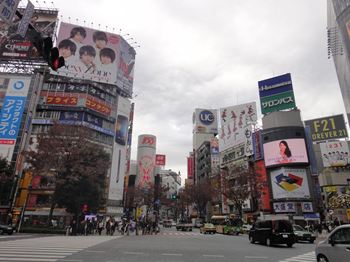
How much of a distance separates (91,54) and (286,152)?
43690 millimetres

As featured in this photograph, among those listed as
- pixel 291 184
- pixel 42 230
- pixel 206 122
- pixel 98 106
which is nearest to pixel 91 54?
pixel 98 106

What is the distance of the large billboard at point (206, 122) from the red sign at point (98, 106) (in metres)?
47.8

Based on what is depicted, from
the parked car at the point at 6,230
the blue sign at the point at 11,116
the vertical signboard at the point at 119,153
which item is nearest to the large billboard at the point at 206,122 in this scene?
the vertical signboard at the point at 119,153

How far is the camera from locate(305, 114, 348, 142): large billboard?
192ft

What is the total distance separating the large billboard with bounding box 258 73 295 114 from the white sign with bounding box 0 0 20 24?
55.1m

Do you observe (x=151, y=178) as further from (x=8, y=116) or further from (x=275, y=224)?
(x=275, y=224)

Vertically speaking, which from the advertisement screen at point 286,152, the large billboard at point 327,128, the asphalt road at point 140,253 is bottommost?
the asphalt road at point 140,253

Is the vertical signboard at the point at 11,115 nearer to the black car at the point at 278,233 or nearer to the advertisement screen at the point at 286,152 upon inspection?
the black car at the point at 278,233

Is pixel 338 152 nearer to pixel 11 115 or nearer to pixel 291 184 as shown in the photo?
pixel 291 184

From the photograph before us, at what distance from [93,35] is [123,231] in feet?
140

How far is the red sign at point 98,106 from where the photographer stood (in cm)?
5637

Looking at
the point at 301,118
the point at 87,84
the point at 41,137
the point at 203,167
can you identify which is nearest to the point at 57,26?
the point at 87,84

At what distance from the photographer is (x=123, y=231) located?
3559cm

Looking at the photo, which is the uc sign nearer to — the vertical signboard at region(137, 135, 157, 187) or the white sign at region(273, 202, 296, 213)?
the vertical signboard at region(137, 135, 157, 187)
